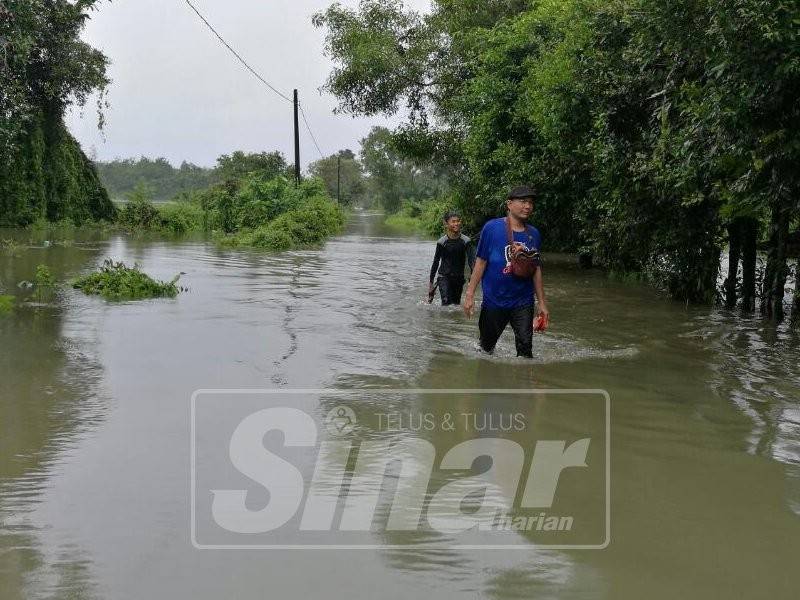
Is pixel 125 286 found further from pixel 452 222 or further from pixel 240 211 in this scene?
pixel 240 211

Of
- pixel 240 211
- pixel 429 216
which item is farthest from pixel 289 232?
pixel 429 216

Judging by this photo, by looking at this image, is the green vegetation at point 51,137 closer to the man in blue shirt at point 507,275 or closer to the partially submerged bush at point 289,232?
the partially submerged bush at point 289,232

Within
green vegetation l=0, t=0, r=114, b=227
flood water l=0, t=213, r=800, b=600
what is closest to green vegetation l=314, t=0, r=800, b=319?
flood water l=0, t=213, r=800, b=600

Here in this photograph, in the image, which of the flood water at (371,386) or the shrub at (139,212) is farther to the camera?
the shrub at (139,212)

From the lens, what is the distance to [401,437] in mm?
6180

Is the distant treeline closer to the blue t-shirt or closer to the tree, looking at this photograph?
the tree

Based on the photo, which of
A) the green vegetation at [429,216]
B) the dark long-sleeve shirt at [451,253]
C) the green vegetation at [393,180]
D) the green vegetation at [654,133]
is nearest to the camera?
the green vegetation at [654,133]

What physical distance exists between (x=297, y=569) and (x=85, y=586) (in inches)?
36.1

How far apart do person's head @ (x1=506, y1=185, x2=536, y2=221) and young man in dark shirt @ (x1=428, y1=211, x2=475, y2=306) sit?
12.6 feet

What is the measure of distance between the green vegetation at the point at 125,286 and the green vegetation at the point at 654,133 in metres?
7.52

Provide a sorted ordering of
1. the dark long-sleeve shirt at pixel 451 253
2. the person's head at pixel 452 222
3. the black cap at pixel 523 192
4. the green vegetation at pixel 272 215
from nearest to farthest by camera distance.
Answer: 1. the black cap at pixel 523 192
2. the person's head at pixel 452 222
3. the dark long-sleeve shirt at pixel 451 253
4. the green vegetation at pixel 272 215

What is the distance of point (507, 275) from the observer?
8062 millimetres

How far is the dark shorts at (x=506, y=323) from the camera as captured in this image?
831 cm

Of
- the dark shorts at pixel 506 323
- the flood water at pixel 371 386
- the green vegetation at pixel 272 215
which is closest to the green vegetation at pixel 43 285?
the flood water at pixel 371 386
